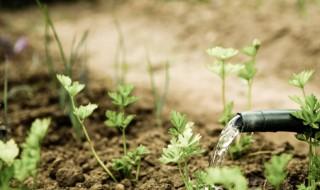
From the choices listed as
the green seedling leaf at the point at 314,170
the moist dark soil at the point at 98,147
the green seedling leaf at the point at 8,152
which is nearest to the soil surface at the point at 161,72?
the moist dark soil at the point at 98,147

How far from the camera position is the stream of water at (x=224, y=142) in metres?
1.51

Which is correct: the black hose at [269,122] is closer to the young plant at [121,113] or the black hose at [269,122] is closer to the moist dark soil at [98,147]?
the moist dark soil at [98,147]

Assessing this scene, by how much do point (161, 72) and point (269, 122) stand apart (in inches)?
74.1

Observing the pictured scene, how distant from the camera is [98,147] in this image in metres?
2.21

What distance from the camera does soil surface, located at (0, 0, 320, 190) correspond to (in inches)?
74.9

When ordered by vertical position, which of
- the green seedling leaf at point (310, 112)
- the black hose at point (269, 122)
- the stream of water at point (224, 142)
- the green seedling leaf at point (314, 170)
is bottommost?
the green seedling leaf at point (314, 170)

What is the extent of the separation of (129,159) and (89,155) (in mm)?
378

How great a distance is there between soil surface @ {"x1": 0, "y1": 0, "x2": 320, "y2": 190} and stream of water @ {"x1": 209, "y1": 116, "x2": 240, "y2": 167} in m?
0.24

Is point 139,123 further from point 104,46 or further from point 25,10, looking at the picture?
point 25,10

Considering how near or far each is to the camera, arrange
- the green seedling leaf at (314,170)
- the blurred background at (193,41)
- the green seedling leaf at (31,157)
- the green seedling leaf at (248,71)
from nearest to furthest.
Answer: the green seedling leaf at (31,157) < the green seedling leaf at (314,170) < the green seedling leaf at (248,71) < the blurred background at (193,41)

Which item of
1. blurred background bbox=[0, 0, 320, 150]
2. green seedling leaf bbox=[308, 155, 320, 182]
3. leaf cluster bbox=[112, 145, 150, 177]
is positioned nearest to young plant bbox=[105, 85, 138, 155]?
leaf cluster bbox=[112, 145, 150, 177]

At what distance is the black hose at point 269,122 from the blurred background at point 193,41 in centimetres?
68

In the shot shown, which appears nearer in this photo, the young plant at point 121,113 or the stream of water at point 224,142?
the stream of water at point 224,142

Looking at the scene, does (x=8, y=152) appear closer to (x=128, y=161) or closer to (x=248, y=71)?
(x=128, y=161)
